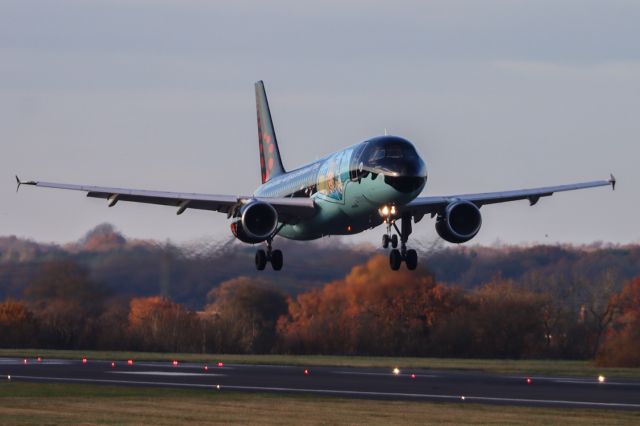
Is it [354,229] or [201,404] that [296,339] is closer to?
[354,229]

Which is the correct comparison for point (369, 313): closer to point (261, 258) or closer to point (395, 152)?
point (261, 258)

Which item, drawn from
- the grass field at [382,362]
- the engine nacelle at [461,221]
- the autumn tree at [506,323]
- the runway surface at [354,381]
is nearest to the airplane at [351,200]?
the engine nacelle at [461,221]

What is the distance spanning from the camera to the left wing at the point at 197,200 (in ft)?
194

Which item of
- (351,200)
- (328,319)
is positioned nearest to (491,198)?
(351,200)

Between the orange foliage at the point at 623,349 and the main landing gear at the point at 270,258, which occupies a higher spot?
the main landing gear at the point at 270,258

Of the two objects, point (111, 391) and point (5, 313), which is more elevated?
point (5, 313)

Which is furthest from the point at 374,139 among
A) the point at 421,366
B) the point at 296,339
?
the point at 296,339

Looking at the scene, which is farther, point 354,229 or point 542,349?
point 542,349

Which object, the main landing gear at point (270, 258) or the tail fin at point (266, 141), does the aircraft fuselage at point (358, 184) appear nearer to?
the main landing gear at point (270, 258)

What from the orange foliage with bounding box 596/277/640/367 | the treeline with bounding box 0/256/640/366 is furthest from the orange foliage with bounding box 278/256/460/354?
the orange foliage with bounding box 596/277/640/367

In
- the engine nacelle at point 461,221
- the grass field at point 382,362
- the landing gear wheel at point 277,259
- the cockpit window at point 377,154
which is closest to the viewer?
the cockpit window at point 377,154

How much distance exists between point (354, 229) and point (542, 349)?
3598 cm

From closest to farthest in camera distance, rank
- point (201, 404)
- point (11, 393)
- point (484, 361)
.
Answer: point (201, 404) < point (11, 393) < point (484, 361)

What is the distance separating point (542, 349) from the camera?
90875mm
